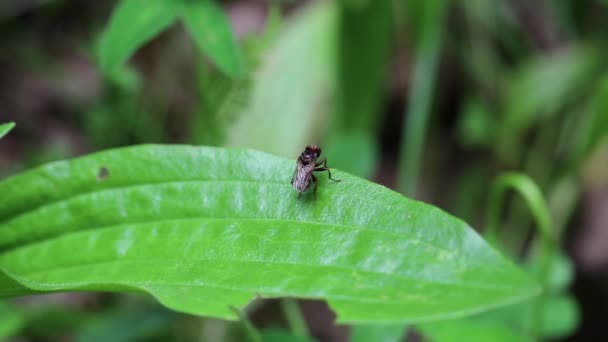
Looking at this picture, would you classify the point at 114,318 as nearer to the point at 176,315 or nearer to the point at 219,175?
the point at 176,315

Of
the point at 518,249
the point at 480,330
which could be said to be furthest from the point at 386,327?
the point at 518,249

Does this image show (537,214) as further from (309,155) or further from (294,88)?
(294,88)

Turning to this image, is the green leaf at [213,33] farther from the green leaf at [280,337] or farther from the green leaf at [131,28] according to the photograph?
the green leaf at [280,337]

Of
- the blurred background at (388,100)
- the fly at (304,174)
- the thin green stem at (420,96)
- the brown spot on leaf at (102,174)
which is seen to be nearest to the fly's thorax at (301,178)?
the fly at (304,174)

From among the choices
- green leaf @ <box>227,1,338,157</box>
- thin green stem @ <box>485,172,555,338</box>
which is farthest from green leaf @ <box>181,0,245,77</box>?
green leaf @ <box>227,1,338,157</box>

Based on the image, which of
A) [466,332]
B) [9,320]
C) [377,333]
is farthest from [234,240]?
[9,320]
